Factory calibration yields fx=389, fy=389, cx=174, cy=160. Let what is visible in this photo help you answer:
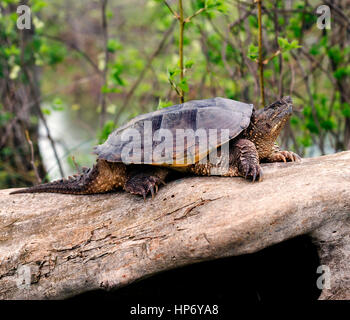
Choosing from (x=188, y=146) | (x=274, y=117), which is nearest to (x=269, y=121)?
(x=274, y=117)

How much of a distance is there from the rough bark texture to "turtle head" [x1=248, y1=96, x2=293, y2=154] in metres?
0.22

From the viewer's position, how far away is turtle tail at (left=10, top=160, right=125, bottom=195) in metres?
2.90

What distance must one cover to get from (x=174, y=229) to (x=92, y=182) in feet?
2.94

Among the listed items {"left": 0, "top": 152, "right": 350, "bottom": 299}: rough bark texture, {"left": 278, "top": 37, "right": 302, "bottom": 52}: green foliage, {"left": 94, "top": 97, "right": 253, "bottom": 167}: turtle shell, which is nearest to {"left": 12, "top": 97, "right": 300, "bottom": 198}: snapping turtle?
{"left": 94, "top": 97, "right": 253, "bottom": 167}: turtle shell

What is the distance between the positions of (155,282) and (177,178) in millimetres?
768

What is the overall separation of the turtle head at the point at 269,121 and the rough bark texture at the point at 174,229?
0.22m

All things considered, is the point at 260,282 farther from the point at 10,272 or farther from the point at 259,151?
the point at 10,272

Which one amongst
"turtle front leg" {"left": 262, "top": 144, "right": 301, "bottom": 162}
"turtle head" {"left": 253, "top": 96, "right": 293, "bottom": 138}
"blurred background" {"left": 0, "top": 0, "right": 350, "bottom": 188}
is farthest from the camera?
"blurred background" {"left": 0, "top": 0, "right": 350, "bottom": 188}

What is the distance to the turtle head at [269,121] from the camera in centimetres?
285

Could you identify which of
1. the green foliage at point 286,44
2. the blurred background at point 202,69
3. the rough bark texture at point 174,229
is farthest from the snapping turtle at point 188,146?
the green foliage at point 286,44

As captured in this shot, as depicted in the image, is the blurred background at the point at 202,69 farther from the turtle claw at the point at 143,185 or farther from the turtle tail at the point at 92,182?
the turtle claw at the point at 143,185

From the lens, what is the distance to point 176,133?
2773 mm

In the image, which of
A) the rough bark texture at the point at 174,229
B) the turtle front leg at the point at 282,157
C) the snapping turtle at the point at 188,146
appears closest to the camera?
the rough bark texture at the point at 174,229

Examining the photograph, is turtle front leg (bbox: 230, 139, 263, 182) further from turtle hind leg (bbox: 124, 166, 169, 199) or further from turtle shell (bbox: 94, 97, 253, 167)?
turtle hind leg (bbox: 124, 166, 169, 199)
